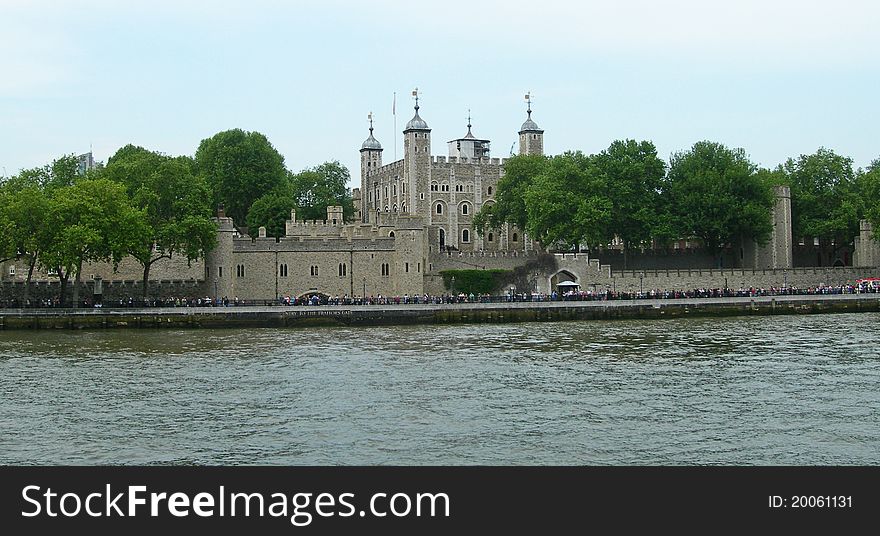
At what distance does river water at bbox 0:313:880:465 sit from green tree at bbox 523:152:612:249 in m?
19.5

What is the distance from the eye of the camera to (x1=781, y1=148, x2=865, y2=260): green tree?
70.2 m

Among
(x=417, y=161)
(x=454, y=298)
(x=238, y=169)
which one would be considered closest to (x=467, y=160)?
(x=417, y=161)

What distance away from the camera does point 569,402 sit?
86.7 ft

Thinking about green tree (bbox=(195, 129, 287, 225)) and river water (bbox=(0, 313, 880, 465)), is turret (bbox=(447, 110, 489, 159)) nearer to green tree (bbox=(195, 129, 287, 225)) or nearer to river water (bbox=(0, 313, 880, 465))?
green tree (bbox=(195, 129, 287, 225))

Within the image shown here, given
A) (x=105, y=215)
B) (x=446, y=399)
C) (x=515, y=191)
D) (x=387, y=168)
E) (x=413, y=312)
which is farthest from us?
(x=387, y=168)

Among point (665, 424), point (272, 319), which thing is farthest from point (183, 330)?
point (665, 424)

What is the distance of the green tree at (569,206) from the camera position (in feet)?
203

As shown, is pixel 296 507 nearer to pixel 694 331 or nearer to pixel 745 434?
pixel 745 434

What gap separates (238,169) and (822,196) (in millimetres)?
38245

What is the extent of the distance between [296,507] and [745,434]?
33.7 feet

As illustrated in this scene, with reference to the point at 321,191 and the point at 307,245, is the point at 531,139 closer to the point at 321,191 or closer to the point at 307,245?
the point at 321,191

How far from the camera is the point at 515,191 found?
71.2 meters

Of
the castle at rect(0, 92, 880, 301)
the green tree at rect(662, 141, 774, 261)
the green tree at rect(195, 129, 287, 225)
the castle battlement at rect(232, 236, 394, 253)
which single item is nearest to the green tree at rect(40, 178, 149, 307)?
the castle at rect(0, 92, 880, 301)

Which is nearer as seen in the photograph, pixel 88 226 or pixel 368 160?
pixel 88 226
